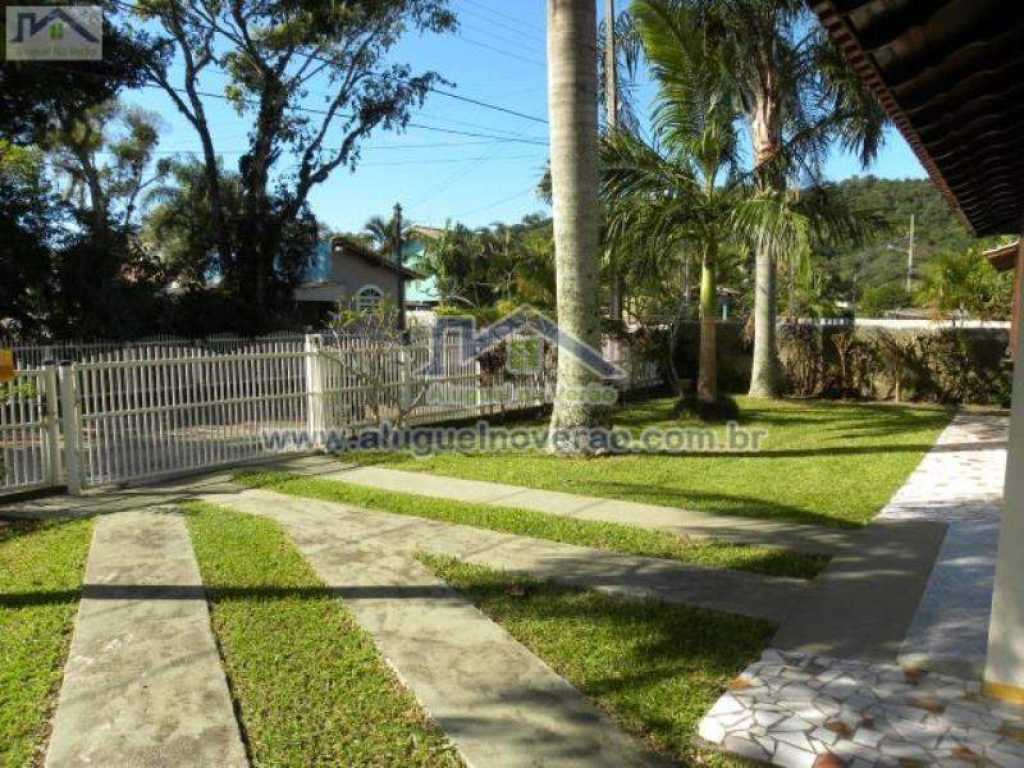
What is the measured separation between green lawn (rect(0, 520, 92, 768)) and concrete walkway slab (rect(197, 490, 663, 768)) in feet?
5.11

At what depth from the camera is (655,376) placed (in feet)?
58.2

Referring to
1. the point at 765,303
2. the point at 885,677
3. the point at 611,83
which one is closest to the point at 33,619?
the point at 885,677

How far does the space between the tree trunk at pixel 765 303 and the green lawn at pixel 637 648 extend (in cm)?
1096

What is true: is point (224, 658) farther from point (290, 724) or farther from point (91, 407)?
point (91, 407)

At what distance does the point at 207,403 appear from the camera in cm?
916

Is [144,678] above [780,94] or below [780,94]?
below

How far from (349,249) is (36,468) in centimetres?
2235

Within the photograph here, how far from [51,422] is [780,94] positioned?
43.4 feet

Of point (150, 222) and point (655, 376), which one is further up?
point (150, 222)

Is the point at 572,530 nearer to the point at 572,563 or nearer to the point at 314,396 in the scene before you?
the point at 572,563

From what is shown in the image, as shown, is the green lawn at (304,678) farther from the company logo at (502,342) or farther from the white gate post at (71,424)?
the company logo at (502,342)

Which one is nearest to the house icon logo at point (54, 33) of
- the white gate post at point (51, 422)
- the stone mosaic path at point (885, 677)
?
the white gate post at point (51, 422)

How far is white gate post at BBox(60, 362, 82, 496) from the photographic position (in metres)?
7.84

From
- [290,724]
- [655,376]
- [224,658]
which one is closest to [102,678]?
[224,658]
